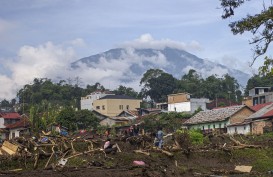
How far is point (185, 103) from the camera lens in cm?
8619

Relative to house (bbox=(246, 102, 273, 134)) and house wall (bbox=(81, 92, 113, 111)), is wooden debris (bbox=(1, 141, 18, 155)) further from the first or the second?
house wall (bbox=(81, 92, 113, 111))

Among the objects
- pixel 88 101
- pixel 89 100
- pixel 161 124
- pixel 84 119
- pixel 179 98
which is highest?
pixel 89 100

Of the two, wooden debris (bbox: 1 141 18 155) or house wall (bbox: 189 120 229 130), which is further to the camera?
house wall (bbox: 189 120 229 130)

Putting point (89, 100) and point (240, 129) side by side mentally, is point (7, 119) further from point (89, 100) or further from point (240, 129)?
point (240, 129)

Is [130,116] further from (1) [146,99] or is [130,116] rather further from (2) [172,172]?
(2) [172,172]

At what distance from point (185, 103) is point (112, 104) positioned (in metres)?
16.6

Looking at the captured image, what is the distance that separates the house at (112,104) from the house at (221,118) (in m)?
37.4

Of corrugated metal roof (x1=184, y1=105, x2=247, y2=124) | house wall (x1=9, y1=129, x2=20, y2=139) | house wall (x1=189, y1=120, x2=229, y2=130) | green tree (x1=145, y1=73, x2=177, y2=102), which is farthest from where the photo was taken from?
green tree (x1=145, y1=73, x2=177, y2=102)

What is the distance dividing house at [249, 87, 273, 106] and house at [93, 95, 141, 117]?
94.3 feet

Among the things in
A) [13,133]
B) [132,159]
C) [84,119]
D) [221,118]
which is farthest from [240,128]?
[132,159]

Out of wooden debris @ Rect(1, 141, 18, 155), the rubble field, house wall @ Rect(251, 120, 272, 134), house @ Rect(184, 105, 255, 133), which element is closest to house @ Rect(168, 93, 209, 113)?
house @ Rect(184, 105, 255, 133)

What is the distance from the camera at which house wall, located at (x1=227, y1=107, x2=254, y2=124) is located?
5594cm

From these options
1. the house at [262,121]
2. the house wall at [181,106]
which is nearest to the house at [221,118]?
the house at [262,121]

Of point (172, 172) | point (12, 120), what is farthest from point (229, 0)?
point (12, 120)
